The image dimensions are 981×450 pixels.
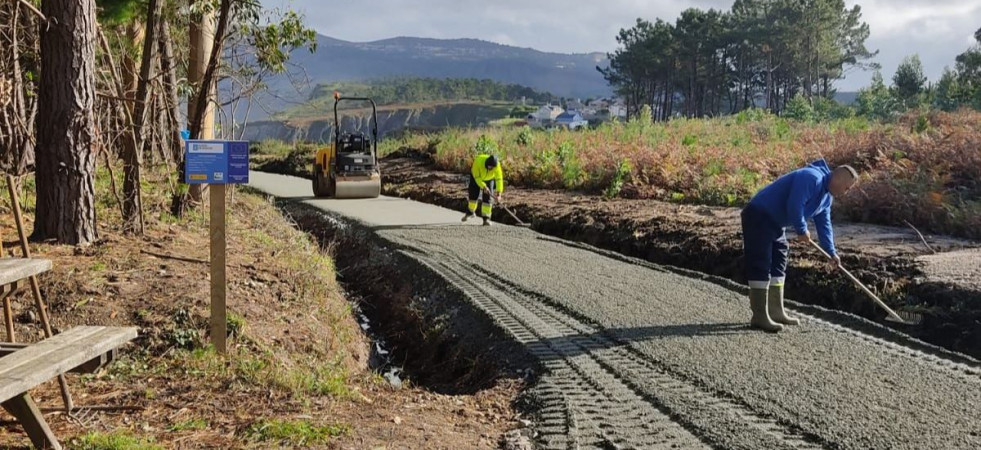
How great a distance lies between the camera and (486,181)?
13875 mm

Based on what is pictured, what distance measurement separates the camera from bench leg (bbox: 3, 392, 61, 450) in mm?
3557

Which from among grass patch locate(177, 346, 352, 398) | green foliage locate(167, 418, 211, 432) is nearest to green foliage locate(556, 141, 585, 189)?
grass patch locate(177, 346, 352, 398)

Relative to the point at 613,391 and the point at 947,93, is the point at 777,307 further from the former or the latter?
the point at 947,93

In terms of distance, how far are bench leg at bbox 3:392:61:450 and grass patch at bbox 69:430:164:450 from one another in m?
0.22

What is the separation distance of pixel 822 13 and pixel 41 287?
2487 inches

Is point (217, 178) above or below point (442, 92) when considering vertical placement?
below

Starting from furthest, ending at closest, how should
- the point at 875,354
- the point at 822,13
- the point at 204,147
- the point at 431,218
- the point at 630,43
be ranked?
the point at 630,43, the point at 822,13, the point at 431,218, the point at 875,354, the point at 204,147

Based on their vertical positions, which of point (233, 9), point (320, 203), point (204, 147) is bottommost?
point (320, 203)

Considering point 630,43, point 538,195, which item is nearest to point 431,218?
point 538,195

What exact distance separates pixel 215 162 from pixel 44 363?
250cm

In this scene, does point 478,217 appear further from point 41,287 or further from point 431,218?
point 41,287

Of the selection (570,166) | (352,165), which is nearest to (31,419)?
(352,165)

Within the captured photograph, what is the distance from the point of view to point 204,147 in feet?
18.9

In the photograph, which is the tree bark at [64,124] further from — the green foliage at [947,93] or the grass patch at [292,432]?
the green foliage at [947,93]
